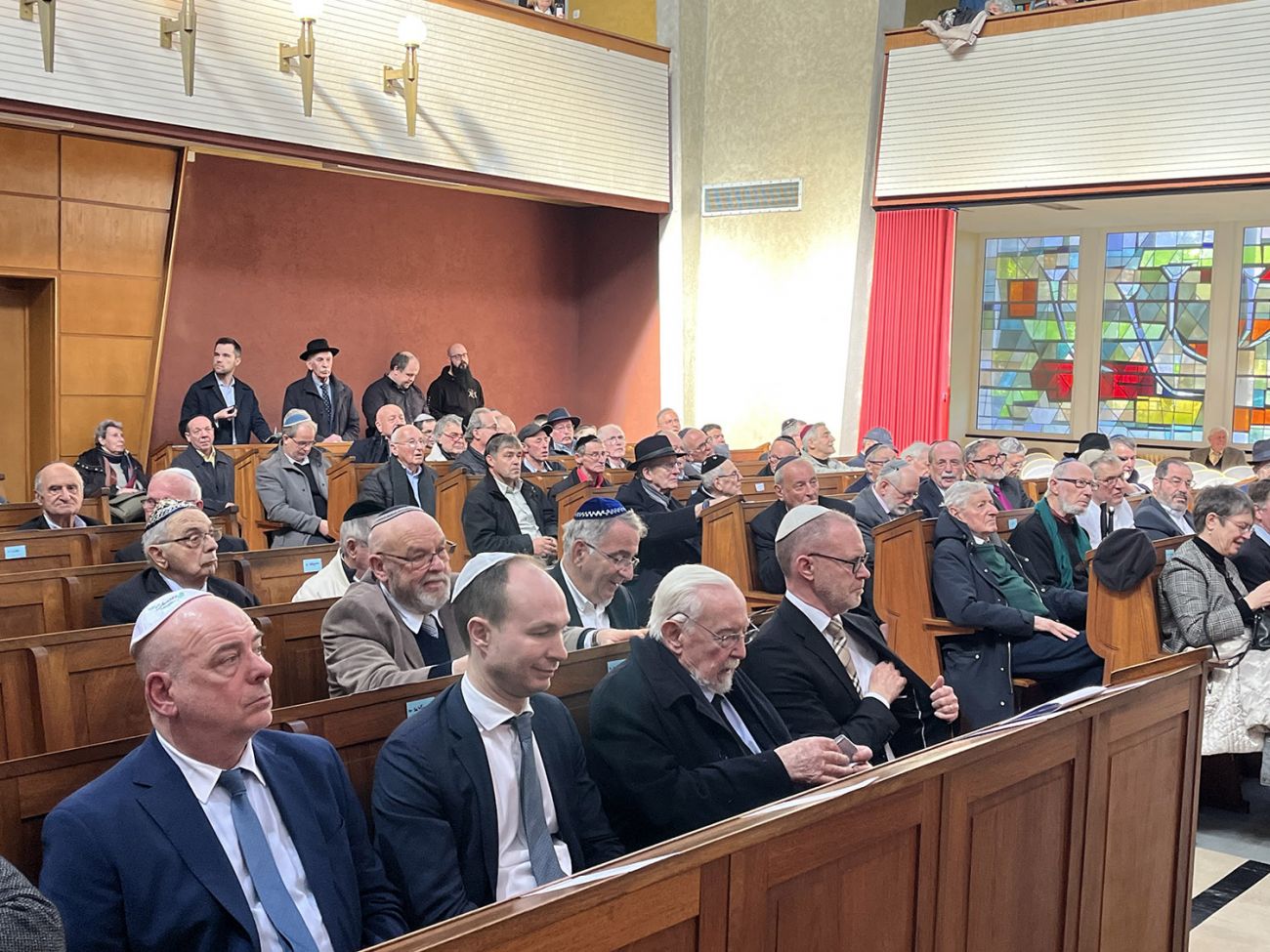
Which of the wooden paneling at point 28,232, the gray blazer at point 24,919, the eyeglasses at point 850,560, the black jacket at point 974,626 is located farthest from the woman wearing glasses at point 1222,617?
the wooden paneling at point 28,232

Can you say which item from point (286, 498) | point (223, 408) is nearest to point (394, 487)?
point (286, 498)

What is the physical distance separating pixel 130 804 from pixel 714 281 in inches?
413

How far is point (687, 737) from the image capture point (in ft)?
8.39

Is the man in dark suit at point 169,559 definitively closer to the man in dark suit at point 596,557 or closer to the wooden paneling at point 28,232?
the man in dark suit at point 596,557

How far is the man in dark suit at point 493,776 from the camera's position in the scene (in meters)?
2.18

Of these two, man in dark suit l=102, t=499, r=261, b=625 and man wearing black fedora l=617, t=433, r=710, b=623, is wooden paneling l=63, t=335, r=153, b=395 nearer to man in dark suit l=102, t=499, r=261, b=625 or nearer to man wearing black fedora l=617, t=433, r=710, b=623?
man wearing black fedora l=617, t=433, r=710, b=623

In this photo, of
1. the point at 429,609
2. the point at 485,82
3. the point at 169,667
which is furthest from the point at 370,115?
the point at 169,667

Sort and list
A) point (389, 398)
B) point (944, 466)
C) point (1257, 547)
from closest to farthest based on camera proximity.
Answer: point (1257, 547), point (944, 466), point (389, 398)

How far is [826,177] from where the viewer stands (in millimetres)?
11305

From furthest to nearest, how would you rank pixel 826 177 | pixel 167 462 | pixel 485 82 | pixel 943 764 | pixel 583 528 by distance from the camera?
pixel 826 177 < pixel 485 82 < pixel 167 462 < pixel 583 528 < pixel 943 764

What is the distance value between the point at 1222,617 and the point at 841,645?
1.81 metres

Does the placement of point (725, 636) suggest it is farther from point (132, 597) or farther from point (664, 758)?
point (132, 597)

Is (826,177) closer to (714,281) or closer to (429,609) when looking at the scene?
(714,281)

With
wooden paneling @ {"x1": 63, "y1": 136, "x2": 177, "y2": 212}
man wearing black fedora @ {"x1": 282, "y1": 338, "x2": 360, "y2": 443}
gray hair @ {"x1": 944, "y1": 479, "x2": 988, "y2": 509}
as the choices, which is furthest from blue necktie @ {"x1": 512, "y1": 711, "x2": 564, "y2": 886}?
man wearing black fedora @ {"x1": 282, "y1": 338, "x2": 360, "y2": 443}
